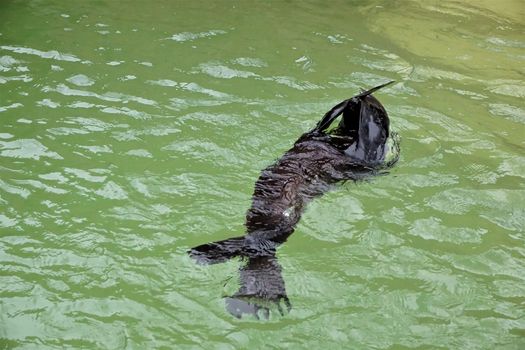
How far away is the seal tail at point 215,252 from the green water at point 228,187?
59mm

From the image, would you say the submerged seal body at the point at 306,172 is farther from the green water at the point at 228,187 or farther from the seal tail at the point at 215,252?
the green water at the point at 228,187

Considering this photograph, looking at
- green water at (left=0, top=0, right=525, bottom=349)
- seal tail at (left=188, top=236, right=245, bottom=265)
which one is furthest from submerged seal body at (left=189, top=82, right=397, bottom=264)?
green water at (left=0, top=0, right=525, bottom=349)

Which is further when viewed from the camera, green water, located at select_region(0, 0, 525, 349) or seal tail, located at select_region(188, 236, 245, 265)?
seal tail, located at select_region(188, 236, 245, 265)

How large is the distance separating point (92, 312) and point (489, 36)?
290 inches

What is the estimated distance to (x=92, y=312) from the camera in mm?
3188

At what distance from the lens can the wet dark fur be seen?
3330 millimetres

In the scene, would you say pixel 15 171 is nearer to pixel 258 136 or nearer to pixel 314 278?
pixel 258 136

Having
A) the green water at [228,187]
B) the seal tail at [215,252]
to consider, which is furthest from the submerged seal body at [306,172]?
the green water at [228,187]

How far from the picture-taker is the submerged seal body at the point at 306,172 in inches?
141

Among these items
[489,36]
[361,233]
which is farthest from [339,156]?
[489,36]

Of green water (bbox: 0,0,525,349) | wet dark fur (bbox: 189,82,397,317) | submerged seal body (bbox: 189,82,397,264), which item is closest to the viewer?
green water (bbox: 0,0,525,349)

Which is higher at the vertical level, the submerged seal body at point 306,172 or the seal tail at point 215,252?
the submerged seal body at point 306,172

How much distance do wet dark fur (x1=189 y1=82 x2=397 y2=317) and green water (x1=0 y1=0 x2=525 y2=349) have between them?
99 mm

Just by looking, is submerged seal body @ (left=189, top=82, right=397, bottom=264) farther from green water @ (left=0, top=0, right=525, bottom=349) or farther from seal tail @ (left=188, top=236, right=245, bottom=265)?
green water @ (left=0, top=0, right=525, bottom=349)
